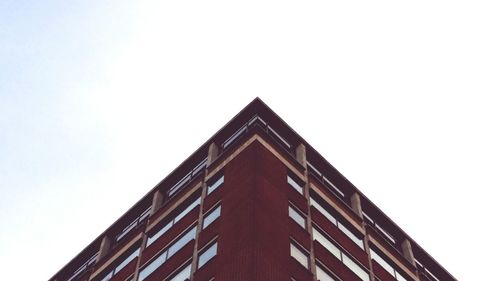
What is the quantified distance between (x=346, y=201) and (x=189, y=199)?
13689 millimetres

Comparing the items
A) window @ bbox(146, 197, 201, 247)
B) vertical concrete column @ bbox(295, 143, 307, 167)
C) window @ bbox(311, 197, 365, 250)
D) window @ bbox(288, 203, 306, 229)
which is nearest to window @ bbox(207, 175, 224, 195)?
window @ bbox(146, 197, 201, 247)

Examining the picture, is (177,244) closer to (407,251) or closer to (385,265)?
(385,265)

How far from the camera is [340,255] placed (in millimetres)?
47250

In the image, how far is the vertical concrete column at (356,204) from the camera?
2229 inches

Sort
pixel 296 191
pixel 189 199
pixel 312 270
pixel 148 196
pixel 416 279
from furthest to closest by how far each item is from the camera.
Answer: pixel 148 196 → pixel 416 279 → pixel 189 199 → pixel 296 191 → pixel 312 270

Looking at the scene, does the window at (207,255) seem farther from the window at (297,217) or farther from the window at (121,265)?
the window at (121,265)

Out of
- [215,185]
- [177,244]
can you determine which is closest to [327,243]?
[215,185]

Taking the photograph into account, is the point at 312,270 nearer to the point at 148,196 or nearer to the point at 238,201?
the point at 238,201

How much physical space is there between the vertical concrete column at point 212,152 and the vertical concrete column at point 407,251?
17605mm

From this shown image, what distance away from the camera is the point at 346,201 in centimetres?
5866

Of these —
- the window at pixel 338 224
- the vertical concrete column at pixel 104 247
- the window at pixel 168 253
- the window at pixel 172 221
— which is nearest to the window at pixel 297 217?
the window at pixel 338 224

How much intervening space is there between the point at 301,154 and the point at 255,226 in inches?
653

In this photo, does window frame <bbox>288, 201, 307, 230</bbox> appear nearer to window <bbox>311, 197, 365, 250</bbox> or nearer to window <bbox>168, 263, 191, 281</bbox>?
window <bbox>311, 197, 365, 250</bbox>

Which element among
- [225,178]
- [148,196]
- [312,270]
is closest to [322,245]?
[312,270]
